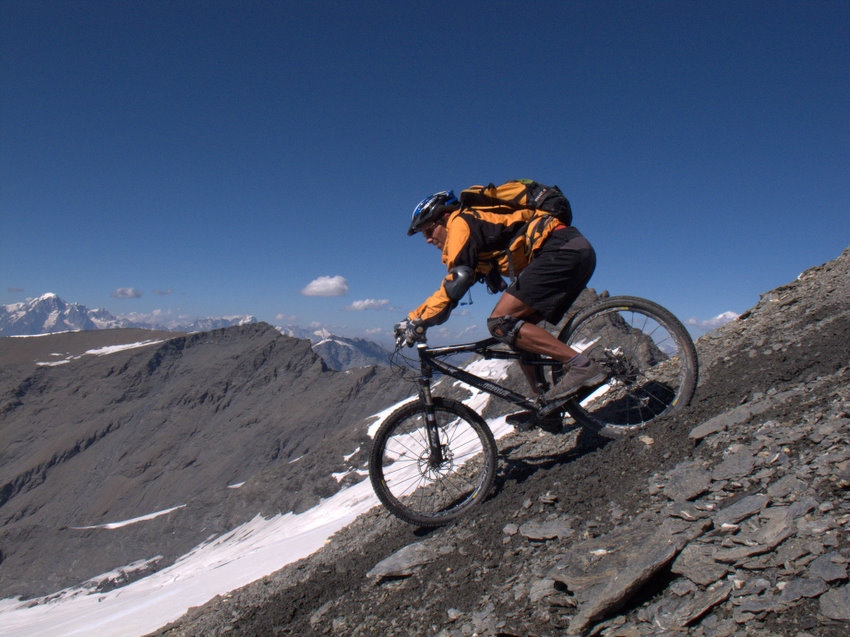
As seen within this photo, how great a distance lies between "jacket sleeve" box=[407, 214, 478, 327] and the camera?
528cm

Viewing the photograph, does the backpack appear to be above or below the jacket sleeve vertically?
above

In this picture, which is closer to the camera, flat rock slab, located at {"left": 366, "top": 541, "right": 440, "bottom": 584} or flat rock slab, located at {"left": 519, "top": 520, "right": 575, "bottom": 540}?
flat rock slab, located at {"left": 519, "top": 520, "right": 575, "bottom": 540}

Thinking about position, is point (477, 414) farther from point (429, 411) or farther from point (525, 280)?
point (525, 280)

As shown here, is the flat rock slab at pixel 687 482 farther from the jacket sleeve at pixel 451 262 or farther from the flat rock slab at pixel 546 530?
the jacket sleeve at pixel 451 262

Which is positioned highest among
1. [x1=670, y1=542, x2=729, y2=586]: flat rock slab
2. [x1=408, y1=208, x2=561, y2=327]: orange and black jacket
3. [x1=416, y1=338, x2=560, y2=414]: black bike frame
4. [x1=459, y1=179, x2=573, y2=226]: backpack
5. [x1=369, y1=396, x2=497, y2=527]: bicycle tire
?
[x1=459, y1=179, x2=573, y2=226]: backpack

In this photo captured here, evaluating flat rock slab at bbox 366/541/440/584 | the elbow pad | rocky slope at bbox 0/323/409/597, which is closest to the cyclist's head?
the elbow pad

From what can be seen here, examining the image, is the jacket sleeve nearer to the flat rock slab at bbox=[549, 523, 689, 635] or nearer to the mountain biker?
the mountain biker

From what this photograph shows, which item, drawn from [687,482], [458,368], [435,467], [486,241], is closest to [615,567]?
[687,482]

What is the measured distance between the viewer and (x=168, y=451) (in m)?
114

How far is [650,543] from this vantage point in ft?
11.2

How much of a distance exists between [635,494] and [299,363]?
14587 centimetres

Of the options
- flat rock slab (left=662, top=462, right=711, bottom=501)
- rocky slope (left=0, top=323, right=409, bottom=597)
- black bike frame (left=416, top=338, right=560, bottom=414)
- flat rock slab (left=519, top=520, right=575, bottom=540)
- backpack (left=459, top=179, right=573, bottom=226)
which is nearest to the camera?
flat rock slab (left=662, top=462, right=711, bottom=501)

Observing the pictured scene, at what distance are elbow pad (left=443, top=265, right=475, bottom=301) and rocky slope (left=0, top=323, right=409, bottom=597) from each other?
6362 cm

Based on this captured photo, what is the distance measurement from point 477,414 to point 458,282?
154cm
